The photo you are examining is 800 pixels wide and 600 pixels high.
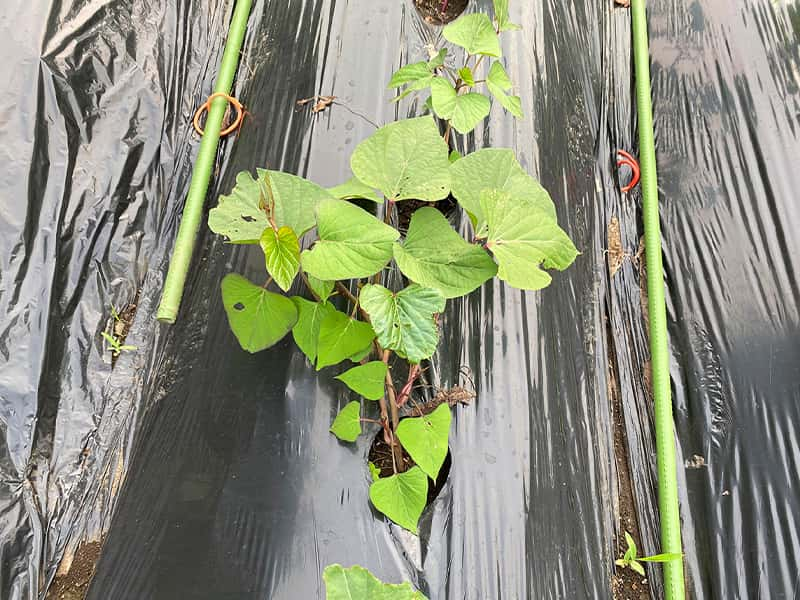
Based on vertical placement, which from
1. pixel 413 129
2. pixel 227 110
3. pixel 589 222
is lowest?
pixel 413 129

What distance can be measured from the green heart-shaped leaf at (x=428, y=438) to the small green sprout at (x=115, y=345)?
815 millimetres

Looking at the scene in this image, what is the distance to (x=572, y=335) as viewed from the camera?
1.25 meters

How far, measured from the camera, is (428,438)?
2.82ft

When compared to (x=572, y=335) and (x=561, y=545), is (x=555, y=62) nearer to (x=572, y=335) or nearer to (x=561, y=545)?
(x=572, y=335)

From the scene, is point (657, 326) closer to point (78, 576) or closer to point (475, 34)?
point (475, 34)

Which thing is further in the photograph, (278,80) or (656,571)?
(278,80)

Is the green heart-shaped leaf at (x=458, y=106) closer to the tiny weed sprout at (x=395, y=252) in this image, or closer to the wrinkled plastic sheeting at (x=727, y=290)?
the tiny weed sprout at (x=395, y=252)

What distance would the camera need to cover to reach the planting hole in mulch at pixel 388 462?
1009 millimetres

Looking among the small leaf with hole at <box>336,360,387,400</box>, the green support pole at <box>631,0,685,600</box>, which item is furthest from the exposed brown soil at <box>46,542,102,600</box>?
the green support pole at <box>631,0,685,600</box>

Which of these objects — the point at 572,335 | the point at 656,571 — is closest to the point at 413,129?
the point at 572,335

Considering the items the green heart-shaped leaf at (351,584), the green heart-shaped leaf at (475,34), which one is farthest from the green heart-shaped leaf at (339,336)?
the green heart-shaped leaf at (475,34)

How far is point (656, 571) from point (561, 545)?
361mm

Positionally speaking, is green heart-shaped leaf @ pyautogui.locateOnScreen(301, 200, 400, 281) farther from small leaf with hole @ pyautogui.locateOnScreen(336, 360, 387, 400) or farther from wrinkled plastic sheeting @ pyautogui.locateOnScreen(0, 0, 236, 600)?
wrinkled plastic sheeting @ pyautogui.locateOnScreen(0, 0, 236, 600)

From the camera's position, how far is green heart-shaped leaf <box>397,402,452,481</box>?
2.76 ft
